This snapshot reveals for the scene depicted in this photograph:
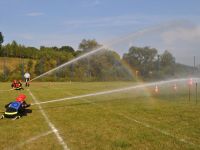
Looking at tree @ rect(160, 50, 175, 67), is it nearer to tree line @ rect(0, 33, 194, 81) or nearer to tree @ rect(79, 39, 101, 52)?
tree line @ rect(0, 33, 194, 81)

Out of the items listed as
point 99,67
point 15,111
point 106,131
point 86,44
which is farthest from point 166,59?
point 106,131

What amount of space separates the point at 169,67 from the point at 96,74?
18.6 metres

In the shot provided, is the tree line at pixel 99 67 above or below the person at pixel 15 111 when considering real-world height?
above

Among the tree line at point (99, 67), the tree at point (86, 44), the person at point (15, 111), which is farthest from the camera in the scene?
the tree at point (86, 44)

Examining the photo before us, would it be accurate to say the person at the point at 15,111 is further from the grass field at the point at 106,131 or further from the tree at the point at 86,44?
the tree at the point at 86,44

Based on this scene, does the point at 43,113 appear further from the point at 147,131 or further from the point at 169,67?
the point at 169,67

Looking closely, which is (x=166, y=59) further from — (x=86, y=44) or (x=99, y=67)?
(x=86, y=44)

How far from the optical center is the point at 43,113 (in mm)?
17906

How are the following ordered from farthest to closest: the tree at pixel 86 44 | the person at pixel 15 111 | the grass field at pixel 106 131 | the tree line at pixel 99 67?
the tree at pixel 86 44 < the tree line at pixel 99 67 < the person at pixel 15 111 < the grass field at pixel 106 131

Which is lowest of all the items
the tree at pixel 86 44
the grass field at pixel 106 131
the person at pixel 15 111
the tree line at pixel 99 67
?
the grass field at pixel 106 131

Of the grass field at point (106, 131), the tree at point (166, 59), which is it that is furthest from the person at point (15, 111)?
the tree at point (166, 59)

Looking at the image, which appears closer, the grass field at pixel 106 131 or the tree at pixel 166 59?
the grass field at pixel 106 131

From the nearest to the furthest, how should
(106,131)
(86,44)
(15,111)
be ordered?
(106,131) < (15,111) < (86,44)

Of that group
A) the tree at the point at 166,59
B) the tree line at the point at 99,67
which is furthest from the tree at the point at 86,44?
the tree at the point at 166,59
